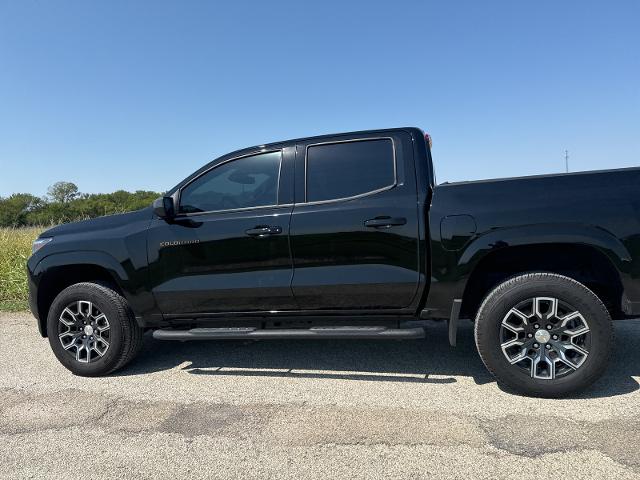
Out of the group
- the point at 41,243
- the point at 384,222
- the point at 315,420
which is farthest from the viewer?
the point at 41,243

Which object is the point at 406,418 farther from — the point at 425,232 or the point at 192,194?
the point at 192,194

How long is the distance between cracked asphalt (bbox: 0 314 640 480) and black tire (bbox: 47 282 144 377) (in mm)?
121

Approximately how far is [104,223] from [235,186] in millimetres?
1264

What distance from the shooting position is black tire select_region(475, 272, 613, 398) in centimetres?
300

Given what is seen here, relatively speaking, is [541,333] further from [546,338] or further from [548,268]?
[548,268]

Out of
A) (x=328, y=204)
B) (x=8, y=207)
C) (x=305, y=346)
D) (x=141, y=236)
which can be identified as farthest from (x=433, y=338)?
(x=8, y=207)

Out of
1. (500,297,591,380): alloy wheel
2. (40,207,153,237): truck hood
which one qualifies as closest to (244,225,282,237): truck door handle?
(40,207,153,237): truck hood

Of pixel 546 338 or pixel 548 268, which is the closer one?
pixel 546 338

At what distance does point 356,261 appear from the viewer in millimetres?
3400

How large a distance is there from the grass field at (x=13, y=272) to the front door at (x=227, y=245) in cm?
471

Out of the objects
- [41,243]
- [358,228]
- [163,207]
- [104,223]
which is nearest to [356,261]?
[358,228]

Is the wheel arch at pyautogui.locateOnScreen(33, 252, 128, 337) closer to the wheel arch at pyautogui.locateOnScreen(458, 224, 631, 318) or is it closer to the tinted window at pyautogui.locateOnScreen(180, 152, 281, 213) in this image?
the tinted window at pyautogui.locateOnScreen(180, 152, 281, 213)

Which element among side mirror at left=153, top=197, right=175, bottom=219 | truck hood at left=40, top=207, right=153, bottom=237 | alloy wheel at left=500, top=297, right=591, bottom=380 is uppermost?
side mirror at left=153, top=197, right=175, bottom=219

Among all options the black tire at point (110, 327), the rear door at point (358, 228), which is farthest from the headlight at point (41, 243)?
the rear door at point (358, 228)
